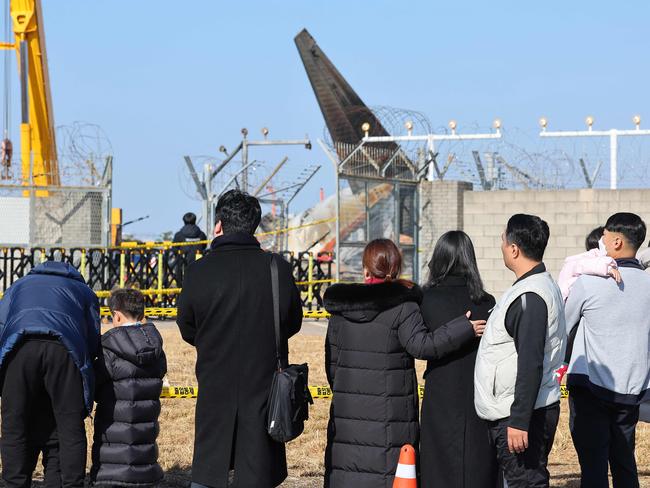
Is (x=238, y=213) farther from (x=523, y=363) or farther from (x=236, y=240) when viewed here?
(x=523, y=363)

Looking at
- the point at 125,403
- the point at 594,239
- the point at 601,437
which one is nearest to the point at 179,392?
the point at 125,403

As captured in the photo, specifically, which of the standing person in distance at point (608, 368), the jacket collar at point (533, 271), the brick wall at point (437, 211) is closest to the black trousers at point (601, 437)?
the standing person in distance at point (608, 368)

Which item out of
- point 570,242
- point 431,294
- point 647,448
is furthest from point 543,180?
point 431,294

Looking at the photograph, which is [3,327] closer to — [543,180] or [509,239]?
[509,239]

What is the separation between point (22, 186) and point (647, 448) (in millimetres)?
12980

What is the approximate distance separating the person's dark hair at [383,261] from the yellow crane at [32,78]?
21.9 metres

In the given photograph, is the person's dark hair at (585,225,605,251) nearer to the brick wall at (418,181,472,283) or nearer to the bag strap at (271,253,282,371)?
the bag strap at (271,253,282,371)

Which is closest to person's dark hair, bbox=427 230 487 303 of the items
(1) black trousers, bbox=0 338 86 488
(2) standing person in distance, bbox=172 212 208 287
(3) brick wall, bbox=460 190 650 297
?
(1) black trousers, bbox=0 338 86 488

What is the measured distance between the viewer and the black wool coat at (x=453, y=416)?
19.2ft

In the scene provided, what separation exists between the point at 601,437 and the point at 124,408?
8.82 feet

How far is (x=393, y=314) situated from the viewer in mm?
5852

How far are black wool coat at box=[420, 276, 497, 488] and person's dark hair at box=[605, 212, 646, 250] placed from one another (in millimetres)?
871

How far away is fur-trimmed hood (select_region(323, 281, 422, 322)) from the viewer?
230 inches

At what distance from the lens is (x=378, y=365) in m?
5.84
